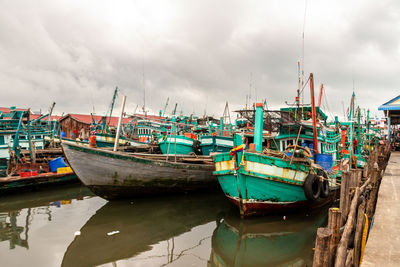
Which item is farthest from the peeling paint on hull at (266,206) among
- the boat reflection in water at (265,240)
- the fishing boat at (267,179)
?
the boat reflection in water at (265,240)

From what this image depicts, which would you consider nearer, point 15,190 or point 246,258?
point 246,258

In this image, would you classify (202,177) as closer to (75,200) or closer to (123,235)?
(123,235)

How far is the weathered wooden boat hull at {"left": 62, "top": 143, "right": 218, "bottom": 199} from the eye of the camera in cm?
899

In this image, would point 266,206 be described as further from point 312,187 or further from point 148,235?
point 148,235

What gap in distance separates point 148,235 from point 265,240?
11.1 feet

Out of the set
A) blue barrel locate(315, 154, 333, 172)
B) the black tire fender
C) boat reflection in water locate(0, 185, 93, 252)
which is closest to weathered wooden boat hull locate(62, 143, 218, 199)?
boat reflection in water locate(0, 185, 93, 252)

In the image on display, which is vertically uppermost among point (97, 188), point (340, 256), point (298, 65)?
point (298, 65)

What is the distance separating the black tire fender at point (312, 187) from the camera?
8.06 meters

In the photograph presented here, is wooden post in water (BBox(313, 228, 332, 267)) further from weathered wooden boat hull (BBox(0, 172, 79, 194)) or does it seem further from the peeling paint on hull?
weathered wooden boat hull (BBox(0, 172, 79, 194))

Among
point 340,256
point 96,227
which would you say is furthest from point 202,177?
point 340,256

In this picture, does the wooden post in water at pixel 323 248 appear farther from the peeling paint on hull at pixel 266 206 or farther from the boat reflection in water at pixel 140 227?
the peeling paint on hull at pixel 266 206

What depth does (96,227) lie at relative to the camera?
25.7ft

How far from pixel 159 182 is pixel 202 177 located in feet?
6.92

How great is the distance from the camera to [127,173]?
9.58 meters
